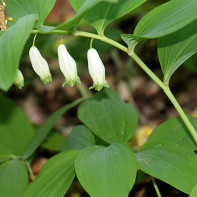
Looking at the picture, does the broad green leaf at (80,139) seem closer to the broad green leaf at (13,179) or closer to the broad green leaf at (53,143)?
the broad green leaf at (13,179)

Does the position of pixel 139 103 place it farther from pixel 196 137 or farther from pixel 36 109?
pixel 196 137

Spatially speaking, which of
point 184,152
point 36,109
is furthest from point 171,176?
point 36,109

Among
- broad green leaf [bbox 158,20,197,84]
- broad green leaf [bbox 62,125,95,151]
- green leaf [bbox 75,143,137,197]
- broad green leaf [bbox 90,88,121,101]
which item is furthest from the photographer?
→ broad green leaf [bbox 90,88,121,101]

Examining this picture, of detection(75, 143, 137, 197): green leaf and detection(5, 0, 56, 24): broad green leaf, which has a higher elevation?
detection(5, 0, 56, 24): broad green leaf

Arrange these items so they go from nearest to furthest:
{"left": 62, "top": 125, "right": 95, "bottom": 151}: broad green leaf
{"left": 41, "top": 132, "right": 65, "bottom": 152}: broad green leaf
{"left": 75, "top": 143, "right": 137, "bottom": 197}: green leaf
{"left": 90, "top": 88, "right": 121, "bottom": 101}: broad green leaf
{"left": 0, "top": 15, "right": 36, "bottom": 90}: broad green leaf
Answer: {"left": 0, "top": 15, "right": 36, "bottom": 90}: broad green leaf → {"left": 75, "top": 143, "right": 137, "bottom": 197}: green leaf → {"left": 62, "top": 125, "right": 95, "bottom": 151}: broad green leaf → {"left": 90, "top": 88, "right": 121, "bottom": 101}: broad green leaf → {"left": 41, "top": 132, "right": 65, "bottom": 152}: broad green leaf

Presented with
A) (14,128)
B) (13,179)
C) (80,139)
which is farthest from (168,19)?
(14,128)

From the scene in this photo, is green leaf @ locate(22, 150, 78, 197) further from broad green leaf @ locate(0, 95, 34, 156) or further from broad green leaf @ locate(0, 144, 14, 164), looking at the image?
broad green leaf @ locate(0, 95, 34, 156)

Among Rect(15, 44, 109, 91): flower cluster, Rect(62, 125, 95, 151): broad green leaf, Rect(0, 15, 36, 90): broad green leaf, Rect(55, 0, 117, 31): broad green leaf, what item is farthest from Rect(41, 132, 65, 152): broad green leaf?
Rect(0, 15, 36, 90): broad green leaf
